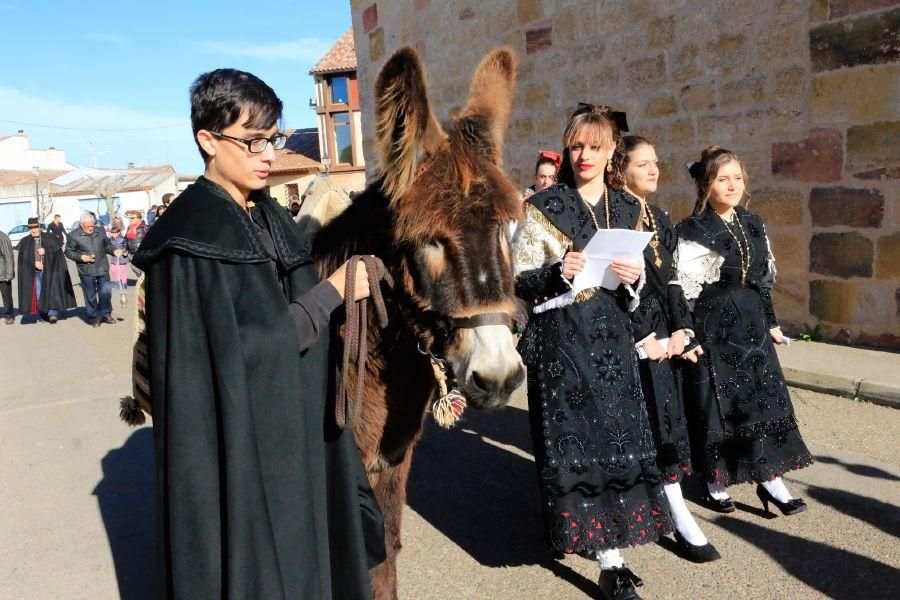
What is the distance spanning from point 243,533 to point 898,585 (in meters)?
2.90

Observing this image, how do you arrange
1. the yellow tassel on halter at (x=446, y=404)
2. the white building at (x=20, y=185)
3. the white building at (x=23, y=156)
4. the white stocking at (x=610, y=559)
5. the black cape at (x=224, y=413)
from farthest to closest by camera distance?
the white building at (x=23, y=156) < the white building at (x=20, y=185) < the white stocking at (x=610, y=559) < the yellow tassel on halter at (x=446, y=404) < the black cape at (x=224, y=413)

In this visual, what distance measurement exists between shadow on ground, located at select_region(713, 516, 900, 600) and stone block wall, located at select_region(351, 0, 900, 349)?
3.95 m

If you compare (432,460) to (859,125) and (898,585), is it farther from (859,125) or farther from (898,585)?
(859,125)

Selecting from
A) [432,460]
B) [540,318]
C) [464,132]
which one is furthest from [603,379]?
[432,460]

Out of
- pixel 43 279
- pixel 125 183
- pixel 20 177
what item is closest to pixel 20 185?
pixel 20 177

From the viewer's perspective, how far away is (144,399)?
2377 mm

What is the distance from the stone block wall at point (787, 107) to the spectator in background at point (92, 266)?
8.27 m

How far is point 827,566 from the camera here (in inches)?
129

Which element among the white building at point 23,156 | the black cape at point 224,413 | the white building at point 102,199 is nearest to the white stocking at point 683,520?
the black cape at point 224,413

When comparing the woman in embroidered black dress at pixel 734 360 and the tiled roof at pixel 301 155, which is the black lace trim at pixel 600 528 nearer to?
the woman in embroidered black dress at pixel 734 360

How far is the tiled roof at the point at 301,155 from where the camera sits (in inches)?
1526

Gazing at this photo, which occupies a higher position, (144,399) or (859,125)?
(859,125)

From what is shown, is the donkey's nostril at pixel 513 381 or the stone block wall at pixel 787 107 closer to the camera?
the donkey's nostril at pixel 513 381

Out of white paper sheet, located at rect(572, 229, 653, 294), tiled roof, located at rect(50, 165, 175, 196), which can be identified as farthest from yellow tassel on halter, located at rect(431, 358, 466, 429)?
tiled roof, located at rect(50, 165, 175, 196)
